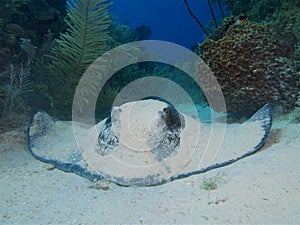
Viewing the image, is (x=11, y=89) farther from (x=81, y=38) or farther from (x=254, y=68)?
(x=254, y=68)

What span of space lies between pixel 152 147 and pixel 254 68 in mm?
2977

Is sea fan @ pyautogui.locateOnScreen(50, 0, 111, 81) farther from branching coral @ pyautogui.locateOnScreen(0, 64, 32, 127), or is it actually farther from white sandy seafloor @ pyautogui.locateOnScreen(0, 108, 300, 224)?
white sandy seafloor @ pyautogui.locateOnScreen(0, 108, 300, 224)

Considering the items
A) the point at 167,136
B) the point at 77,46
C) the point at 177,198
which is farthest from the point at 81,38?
the point at 177,198

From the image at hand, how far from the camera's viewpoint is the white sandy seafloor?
2221 millimetres

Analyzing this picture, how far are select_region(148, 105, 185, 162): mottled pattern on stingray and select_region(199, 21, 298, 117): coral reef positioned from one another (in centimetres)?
219

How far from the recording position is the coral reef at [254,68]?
4953 mm

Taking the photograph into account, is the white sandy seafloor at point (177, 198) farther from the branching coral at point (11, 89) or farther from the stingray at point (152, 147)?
the branching coral at point (11, 89)

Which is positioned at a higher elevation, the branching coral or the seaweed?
the seaweed

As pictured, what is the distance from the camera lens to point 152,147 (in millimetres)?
3314

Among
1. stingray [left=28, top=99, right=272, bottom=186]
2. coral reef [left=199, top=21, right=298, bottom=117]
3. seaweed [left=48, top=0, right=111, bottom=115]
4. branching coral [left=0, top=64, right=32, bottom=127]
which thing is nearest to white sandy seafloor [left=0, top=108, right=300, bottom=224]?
stingray [left=28, top=99, right=272, bottom=186]

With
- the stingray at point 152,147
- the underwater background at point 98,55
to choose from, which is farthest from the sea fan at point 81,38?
the stingray at point 152,147

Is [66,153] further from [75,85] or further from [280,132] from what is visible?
[280,132]

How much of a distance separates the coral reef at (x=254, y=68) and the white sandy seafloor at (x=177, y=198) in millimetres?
1706

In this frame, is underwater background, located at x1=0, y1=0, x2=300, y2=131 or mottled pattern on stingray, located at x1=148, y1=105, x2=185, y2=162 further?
underwater background, located at x1=0, y1=0, x2=300, y2=131
